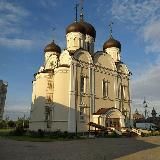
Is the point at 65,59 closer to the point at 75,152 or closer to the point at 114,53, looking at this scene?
the point at 114,53

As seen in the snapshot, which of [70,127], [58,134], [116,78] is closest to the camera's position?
[58,134]

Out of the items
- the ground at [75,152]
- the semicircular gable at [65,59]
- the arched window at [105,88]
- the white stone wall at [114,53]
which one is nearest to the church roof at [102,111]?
the arched window at [105,88]

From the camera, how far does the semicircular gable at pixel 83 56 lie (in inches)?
1292

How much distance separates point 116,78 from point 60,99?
33.8ft

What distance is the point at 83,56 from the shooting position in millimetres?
33500

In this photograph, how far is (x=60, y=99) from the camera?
30516 millimetres

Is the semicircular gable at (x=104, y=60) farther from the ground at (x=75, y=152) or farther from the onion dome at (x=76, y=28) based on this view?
the ground at (x=75, y=152)

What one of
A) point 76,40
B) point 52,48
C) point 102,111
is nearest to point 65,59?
point 76,40

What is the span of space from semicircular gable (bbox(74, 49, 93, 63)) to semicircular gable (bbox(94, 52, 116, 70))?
4.87ft

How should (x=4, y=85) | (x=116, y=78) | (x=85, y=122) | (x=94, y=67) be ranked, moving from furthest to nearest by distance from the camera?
(x=4, y=85) < (x=116, y=78) < (x=94, y=67) < (x=85, y=122)

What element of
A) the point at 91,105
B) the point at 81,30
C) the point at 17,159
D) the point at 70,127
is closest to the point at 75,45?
the point at 81,30

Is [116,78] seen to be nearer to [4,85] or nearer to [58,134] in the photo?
[58,134]

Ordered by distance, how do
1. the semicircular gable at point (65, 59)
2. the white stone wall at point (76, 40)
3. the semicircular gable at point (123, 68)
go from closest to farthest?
the semicircular gable at point (65, 59), the white stone wall at point (76, 40), the semicircular gable at point (123, 68)

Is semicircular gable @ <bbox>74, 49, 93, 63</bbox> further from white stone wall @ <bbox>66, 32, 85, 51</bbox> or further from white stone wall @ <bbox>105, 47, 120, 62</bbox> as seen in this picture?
white stone wall @ <bbox>105, 47, 120, 62</bbox>
